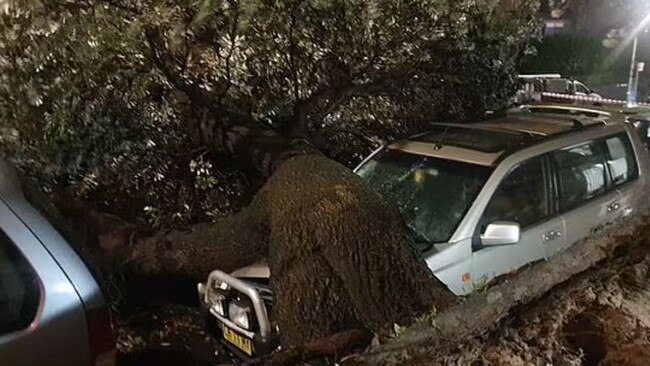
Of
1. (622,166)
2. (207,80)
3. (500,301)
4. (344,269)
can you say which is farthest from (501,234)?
(207,80)

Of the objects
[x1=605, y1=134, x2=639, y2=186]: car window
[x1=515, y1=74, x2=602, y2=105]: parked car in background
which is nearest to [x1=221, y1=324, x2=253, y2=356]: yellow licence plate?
[x1=605, y1=134, x2=639, y2=186]: car window

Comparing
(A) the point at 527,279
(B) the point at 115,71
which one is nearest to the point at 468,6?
(B) the point at 115,71

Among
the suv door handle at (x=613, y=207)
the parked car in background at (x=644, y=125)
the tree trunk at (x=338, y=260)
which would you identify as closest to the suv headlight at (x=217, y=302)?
the tree trunk at (x=338, y=260)

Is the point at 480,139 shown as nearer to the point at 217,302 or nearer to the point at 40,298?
the point at 217,302

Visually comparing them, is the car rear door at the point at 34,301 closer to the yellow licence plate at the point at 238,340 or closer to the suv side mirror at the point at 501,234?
the yellow licence plate at the point at 238,340

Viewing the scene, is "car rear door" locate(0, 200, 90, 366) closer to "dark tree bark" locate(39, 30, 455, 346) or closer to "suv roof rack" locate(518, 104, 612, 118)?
"dark tree bark" locate(39, 30, 455, 346)

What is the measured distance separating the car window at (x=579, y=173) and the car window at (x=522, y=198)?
0.22m

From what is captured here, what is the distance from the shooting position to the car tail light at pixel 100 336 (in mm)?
2914

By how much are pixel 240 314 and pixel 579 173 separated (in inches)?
118

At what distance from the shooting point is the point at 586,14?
34.7 meters

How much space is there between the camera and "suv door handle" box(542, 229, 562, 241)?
18.0 feet

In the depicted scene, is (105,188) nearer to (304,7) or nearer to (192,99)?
(192,99)

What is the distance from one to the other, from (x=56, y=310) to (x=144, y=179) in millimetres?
4362

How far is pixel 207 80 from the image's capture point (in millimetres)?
6863
